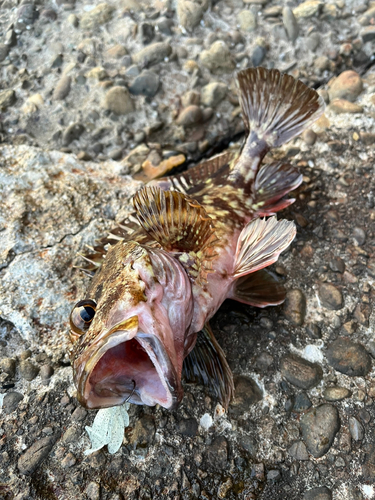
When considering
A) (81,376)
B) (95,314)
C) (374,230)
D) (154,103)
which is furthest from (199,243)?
(154,103)

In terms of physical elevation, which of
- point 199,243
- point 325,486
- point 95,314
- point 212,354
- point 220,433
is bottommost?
point 325,486

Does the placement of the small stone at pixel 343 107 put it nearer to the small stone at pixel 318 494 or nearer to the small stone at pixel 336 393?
the small stone at pixel 336 393

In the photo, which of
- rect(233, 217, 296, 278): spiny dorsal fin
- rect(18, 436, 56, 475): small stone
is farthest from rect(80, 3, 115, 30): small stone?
rect(18, 436, 56, 475): small stone

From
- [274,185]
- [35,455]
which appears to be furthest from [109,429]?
[274,185]

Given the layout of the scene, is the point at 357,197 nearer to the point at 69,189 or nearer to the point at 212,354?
the point at 212,354

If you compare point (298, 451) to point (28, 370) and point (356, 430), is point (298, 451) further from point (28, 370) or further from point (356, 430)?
point (28, 370)
